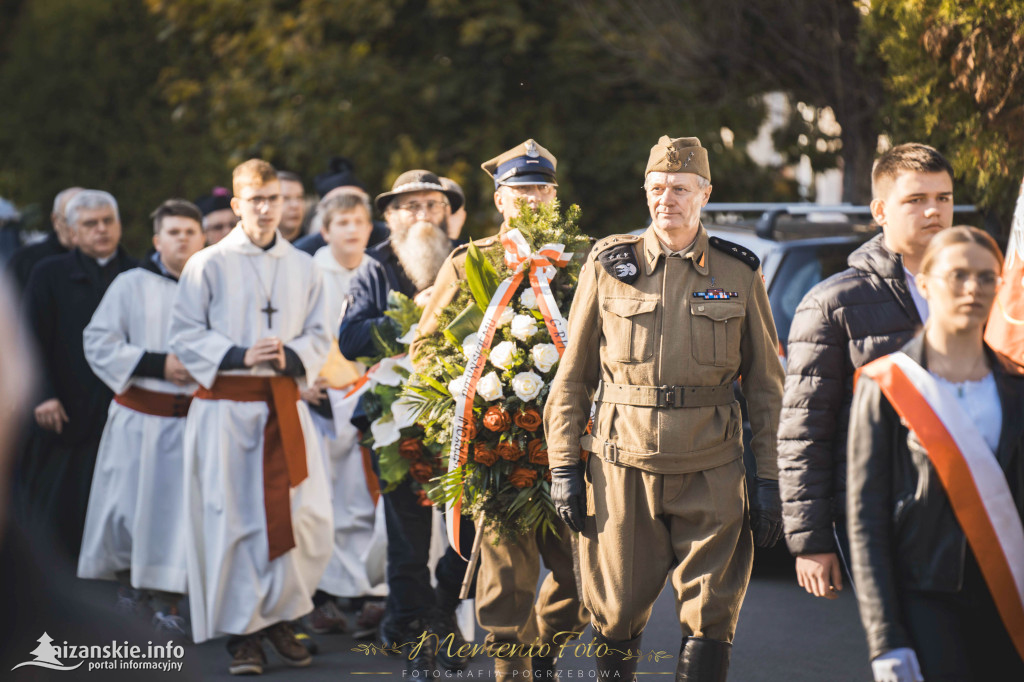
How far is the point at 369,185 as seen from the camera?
1457 cm

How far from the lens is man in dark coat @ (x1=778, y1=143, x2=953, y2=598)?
3902 mm

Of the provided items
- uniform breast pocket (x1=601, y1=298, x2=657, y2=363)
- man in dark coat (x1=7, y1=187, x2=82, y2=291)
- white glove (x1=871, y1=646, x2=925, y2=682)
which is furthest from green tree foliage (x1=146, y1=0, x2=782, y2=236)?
white glove (x1=871, y1=646, x2=925, y2=682)

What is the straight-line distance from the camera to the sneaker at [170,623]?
22.5 feet

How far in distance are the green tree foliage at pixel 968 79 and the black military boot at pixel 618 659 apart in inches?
159

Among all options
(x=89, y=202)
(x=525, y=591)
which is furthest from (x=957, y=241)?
(x=89, y=202)

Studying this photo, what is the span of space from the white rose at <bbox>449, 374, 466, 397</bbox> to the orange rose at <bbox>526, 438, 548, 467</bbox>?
0.38m

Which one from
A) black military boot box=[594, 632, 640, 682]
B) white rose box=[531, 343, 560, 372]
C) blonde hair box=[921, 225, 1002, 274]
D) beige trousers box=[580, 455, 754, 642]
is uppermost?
blonde hair box=[921, 225, 1002, 274]

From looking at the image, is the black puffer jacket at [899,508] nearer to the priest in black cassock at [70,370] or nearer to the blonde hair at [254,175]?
the blonde hair at [254,175]

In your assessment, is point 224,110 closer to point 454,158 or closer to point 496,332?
point 454,158

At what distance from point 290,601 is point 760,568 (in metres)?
3.41

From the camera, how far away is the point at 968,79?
726 cm

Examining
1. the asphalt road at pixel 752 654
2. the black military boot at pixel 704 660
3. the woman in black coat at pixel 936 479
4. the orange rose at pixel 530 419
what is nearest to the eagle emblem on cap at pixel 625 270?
the orange rose at pixel 530 419

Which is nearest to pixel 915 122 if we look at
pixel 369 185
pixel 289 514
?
pixel 289 514

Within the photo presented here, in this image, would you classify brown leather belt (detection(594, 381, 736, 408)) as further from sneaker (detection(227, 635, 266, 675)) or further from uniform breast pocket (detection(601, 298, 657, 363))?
sneaker (detection(227, 635, 266, 675))
